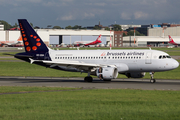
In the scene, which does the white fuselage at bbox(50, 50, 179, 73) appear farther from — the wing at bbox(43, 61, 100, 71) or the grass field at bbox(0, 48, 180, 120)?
the grass field at bbox(0, 48, 180, 120)

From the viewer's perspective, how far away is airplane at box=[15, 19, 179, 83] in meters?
37.7

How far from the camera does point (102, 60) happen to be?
40.1 m

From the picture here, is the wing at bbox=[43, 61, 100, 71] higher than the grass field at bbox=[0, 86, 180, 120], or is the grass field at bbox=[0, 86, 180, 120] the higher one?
the wing at bbox=[43, 61, 100, 71]

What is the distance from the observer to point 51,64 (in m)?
40.3

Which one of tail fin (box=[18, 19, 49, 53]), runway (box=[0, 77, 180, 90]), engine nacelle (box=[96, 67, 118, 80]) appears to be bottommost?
runway (box=[0, 77, 180, 90])

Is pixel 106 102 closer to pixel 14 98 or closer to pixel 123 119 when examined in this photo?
pixel 123 119

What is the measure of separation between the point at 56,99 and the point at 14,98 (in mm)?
3289

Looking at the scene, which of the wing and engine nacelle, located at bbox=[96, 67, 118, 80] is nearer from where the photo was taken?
engine nacelle, located at bbox=[96, 67, 118, 80]

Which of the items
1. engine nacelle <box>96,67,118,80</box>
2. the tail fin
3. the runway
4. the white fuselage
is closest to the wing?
engine nacelle <box>96,67,118,80</box>

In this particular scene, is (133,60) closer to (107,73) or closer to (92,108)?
(107,73)

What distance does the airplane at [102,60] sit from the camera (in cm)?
3772

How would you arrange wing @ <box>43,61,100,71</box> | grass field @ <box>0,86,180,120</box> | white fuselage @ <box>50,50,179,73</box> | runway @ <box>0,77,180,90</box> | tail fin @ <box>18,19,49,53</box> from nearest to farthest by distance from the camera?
grass field @ <box>0,86,180,120</box> < runway @ <box>0,77,180,90</box> < white fuselage @ <box>50,50,179,73</box> < wing @ <box>43,61,100,71</box> < tail fin @ <box>18,19,49,53</box>

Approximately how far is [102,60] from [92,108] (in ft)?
69.7

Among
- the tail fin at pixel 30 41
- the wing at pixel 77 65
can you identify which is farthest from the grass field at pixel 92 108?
the tail fin at pixel 30 41
